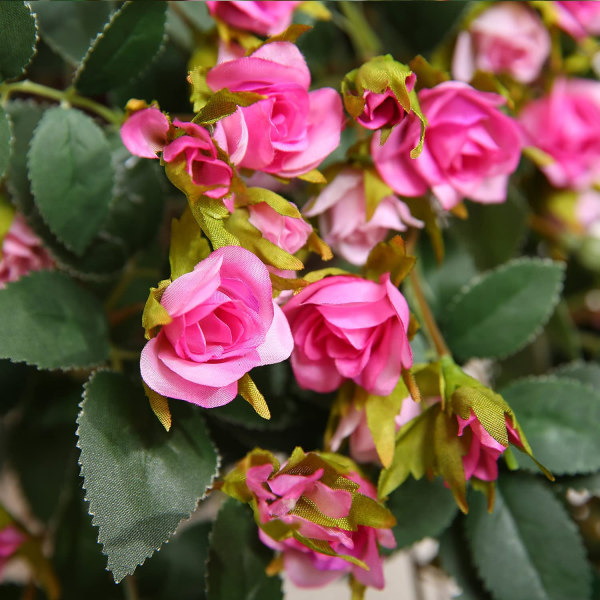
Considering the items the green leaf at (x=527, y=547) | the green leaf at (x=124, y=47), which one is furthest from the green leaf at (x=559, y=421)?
the green leaf at (x=124, y=47)

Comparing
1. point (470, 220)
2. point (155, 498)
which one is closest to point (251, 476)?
point (155, 498)

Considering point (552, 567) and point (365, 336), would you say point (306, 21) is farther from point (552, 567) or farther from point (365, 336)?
point (552, 567)

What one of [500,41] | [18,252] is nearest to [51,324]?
[18,252]

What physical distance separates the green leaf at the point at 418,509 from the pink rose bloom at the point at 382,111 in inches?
6.7

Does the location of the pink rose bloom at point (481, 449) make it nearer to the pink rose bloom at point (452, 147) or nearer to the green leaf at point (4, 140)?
the pink rose bloom at point (452, 147)

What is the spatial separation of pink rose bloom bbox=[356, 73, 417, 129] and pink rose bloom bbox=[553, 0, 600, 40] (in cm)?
18

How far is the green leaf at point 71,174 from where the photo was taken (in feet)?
0.98

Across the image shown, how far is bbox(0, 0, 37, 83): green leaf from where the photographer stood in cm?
27

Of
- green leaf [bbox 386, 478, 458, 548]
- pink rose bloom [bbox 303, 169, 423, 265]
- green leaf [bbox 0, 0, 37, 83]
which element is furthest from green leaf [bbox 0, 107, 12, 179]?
green leaf [bbox 386, 478, 458, 548]

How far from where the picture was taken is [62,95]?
12.7 inches

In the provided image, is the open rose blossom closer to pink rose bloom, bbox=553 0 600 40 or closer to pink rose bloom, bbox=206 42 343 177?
pink rose bloom, bbox=206 42 343 177

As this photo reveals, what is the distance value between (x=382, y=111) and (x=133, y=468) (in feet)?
0.55

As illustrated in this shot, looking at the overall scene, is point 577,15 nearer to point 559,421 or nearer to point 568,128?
point 568,128

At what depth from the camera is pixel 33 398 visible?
0.42 meters
